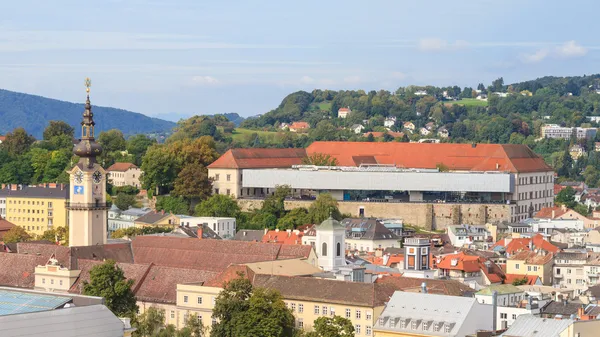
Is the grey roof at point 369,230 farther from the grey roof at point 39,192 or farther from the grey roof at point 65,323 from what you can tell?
the grey roof at point 65,323

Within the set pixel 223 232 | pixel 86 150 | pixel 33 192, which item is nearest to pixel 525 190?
pixel 223 232

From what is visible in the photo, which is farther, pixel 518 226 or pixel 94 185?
pixel 518 226

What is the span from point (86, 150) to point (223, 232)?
3180cm

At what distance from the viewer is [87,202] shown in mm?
74188

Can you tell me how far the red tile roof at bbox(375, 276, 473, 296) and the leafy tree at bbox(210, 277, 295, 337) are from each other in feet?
18.7

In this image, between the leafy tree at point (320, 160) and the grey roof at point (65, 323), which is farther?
the leafy tree at point (320, 160)

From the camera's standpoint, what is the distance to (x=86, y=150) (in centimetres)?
7550

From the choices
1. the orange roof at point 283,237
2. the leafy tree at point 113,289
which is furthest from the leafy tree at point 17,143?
the leafy tree at point 113,289

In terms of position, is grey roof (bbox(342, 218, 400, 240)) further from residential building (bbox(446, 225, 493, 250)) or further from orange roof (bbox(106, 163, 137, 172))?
orange roof (bbox(106, 163, 137, 172))

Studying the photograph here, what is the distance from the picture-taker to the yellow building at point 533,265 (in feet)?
278

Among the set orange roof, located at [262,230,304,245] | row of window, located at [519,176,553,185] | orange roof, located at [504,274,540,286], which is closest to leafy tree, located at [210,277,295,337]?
orange roof, located at [504,274,540,286]

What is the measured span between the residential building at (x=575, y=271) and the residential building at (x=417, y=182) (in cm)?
2690

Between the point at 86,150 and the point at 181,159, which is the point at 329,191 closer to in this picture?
the point at 181,159

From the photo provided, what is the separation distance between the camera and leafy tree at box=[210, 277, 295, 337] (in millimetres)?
58406
